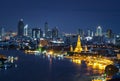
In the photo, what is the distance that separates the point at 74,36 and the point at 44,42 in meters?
3.96

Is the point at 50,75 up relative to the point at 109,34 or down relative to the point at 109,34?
down

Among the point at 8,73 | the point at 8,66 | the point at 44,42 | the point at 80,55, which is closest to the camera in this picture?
the point at 8,73

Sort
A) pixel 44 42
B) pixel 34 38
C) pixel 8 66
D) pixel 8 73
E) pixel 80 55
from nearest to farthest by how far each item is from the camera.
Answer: pixel 8 73 < pixel 8 66 < pixel 80 55 < pixel 44 42 < pixel 34 38

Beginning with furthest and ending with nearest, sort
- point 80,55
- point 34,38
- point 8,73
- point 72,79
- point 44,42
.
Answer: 1. point 34,38
2. point 44,42
3. point 80,55
4. point 8,73
5. point 72,79

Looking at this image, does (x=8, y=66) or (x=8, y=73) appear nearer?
(x=8, y=73)

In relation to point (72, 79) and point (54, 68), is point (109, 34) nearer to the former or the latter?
point (54, 68)

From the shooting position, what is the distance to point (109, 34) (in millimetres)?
57844

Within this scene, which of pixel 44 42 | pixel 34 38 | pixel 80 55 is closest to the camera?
pixel 80 55

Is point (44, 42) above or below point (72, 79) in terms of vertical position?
above

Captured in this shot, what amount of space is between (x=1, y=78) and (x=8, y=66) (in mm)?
5107

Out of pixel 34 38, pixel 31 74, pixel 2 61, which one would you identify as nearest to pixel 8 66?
pixel 2 61

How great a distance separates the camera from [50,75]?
809 inches

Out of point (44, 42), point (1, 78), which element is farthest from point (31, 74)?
point (44, 42)

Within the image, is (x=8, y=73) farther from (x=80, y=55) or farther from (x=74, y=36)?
(x=74, y=36)
